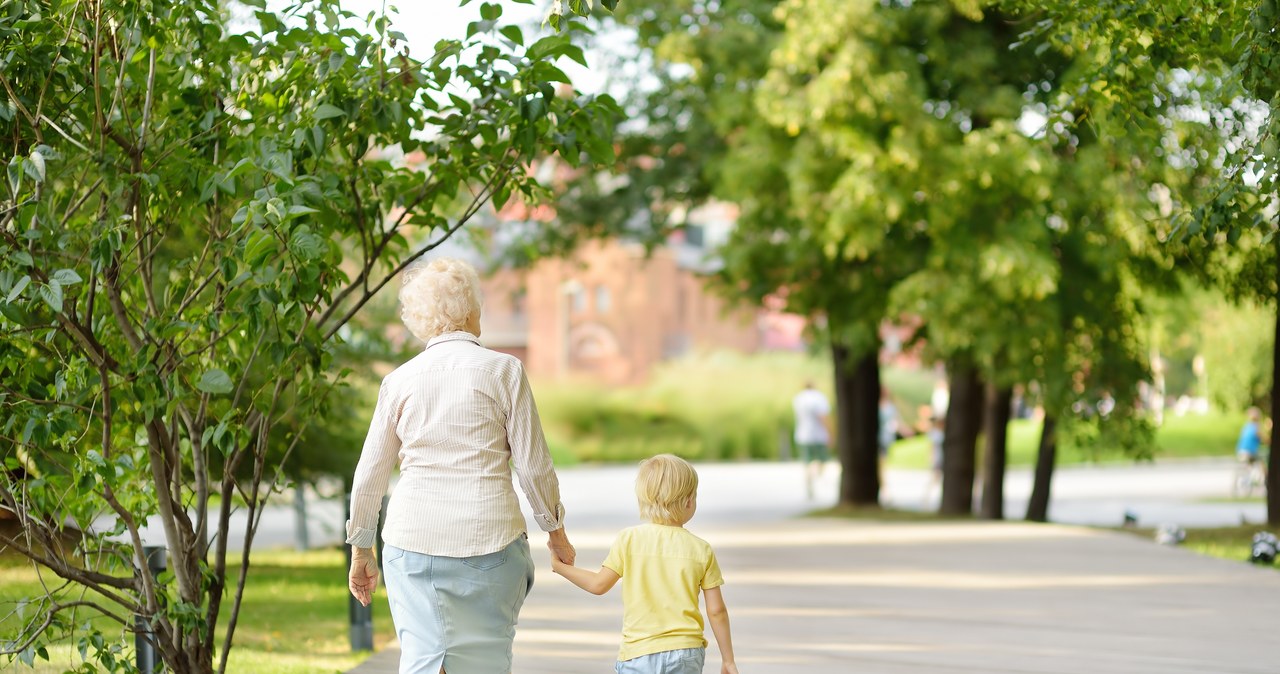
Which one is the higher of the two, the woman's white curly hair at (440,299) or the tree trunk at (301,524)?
the woman's white curly hair at (440,299)

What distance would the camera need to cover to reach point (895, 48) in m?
16.0

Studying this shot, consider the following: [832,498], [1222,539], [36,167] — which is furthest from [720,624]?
[832,498]

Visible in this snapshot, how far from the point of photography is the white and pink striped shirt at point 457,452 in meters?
4.40

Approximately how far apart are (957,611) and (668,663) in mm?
5611

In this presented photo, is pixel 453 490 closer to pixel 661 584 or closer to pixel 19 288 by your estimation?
pixel 661 584

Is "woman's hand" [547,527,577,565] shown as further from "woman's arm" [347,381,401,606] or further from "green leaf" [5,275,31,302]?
"green leaf" [5,275,31,302]

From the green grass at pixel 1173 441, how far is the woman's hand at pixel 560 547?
34471 millimetres

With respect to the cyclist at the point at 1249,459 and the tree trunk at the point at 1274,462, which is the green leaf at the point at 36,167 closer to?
the tree trunk at the point at 1274,462

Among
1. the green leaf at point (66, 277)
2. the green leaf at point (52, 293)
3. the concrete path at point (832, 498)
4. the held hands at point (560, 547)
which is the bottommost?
the concrete path at point (832, 498)

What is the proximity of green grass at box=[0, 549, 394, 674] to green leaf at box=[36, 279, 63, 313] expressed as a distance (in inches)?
69.4

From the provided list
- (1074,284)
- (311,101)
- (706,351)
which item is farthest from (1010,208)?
(706,351)

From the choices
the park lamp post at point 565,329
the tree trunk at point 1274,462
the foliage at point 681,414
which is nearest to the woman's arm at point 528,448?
the tree trunk at point 1274,462

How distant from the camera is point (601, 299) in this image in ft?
197

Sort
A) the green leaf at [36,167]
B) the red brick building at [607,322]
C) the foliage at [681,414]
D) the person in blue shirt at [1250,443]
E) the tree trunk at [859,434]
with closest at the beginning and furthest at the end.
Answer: the green leaf at [36,167], the tree trunk at [859,434], the person in blue shirt at [1250,443], the foliage at [681,414], the red brick building at [607,322]
